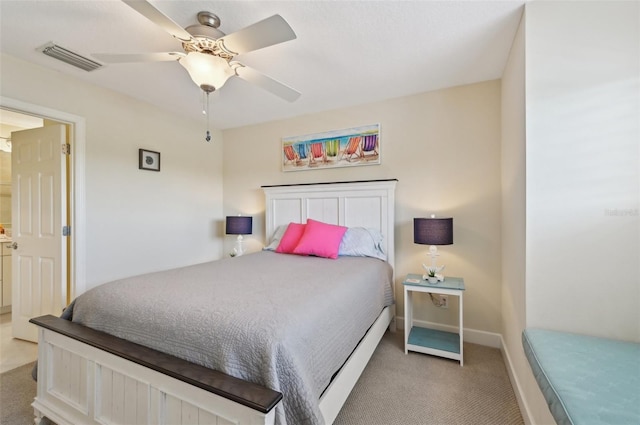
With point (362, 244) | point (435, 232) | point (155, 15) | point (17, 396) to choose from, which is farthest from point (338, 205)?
point (17, 396)

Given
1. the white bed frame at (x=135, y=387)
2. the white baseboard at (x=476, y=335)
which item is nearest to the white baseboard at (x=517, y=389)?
the white baseboard at (x=476, y=335)

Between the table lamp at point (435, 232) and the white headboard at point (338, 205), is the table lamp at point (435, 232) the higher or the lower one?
the lower one

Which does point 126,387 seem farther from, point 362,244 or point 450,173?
point 450,173

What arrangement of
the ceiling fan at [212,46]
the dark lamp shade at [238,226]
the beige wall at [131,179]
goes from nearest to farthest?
the ceiling fan at [212,46], the beige wall at [131,179], the dark lamp shade at [238,226]

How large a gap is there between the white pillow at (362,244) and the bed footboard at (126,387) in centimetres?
181

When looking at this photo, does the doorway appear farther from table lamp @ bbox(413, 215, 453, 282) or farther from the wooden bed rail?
A: table lamp @ bbox(413, 215, 453, 282)

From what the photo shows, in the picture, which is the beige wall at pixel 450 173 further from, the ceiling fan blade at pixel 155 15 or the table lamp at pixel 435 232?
the ceiling fan blade at pixel 155 15

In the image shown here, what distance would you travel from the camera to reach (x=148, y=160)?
10.2 ft

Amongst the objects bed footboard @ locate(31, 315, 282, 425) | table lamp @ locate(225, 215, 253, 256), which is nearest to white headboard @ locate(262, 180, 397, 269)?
table lamp @ locate(225, 215, 253, 256)

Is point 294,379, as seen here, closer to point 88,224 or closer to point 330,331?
point 330,331

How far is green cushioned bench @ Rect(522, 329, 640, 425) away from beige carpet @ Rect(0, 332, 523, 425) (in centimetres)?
63

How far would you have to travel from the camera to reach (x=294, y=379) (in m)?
1.03

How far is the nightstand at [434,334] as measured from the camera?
2211 mm

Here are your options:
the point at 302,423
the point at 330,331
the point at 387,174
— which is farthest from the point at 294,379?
the point at 387,174
